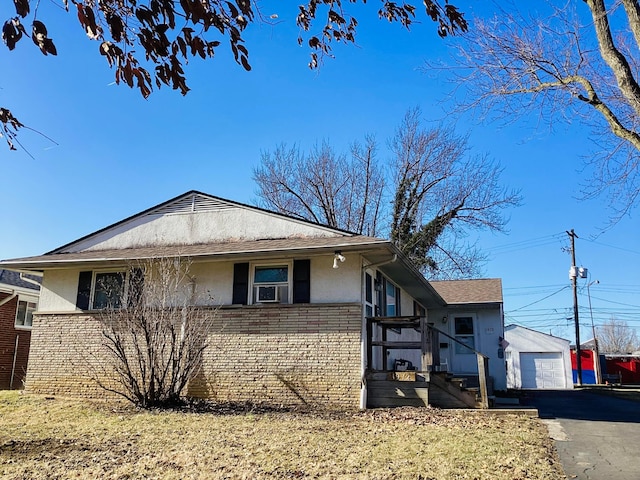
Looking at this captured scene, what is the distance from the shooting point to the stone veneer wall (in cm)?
1104

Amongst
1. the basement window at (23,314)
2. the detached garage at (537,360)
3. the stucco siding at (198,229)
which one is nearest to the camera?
the stucco siding at (198,229)

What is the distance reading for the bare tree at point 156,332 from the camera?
1066 cm

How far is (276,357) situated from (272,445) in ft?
14.7

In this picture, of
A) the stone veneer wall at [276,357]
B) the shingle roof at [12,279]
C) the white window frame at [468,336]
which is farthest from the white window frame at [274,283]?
the white window frame at [468,336]

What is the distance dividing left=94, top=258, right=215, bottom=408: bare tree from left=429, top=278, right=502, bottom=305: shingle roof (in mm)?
11317

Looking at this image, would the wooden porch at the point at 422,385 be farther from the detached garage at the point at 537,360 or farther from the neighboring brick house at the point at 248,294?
the detached garage at the point at 537,360

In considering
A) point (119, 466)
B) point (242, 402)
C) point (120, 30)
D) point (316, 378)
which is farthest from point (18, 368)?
point (120, 30)

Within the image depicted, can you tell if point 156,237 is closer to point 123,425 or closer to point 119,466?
point 123,425

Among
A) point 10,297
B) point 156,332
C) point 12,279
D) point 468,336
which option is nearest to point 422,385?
point 156,332

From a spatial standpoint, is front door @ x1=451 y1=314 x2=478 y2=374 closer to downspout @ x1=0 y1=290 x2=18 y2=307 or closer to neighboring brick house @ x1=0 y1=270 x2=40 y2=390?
neighboring brick house @ x1=0 y1=270 x2=40 y2=390

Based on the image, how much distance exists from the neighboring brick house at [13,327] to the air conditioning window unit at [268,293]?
9.91 metres

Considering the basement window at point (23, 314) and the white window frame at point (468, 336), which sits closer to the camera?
the basement window at point (23, 314)

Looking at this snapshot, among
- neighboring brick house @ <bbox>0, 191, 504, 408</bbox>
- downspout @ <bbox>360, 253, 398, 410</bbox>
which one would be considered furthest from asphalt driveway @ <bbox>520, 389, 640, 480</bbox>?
downspout @ <bbox>360, 253, 398, 410</bbox>

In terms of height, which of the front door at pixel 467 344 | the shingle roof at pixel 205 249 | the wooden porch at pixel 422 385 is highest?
the shingle roof at pixel 205 249
